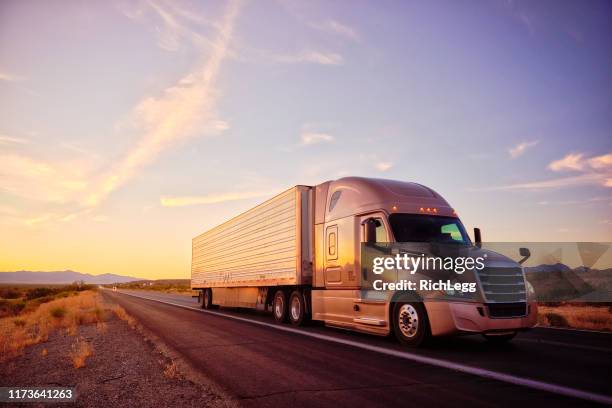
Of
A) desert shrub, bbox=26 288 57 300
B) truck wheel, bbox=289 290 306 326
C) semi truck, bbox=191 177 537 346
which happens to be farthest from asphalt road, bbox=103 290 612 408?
desert shrub, bbox=26 288 57 300

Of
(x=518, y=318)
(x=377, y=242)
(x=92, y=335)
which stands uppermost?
(x=377, y=242)

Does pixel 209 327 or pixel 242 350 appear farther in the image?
pixel 209 327

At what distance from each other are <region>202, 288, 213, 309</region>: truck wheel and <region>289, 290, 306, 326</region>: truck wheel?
34.4 ft

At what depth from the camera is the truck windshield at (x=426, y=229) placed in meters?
9.66

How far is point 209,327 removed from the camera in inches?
524

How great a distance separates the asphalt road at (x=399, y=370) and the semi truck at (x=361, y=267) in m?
0.60

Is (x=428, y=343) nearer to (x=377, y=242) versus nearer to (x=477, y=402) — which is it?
(x=377, y=242)

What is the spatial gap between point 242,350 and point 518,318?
522 cm

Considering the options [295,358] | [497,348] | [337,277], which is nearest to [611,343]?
[497,348]

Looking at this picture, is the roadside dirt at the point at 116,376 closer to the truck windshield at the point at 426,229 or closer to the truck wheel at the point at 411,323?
the truck wheel at the point at 411,323

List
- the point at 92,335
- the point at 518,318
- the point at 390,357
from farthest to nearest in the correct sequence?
1. the point at 92,335
2. the point at 518,318
3. the point at 390,357

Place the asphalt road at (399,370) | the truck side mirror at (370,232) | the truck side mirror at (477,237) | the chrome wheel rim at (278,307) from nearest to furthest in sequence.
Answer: the asphalt road at (399,370) → the truck side mirror at (370,232) → the truck side mirror at (477,237) → the chrome wheel rim at (278,307)

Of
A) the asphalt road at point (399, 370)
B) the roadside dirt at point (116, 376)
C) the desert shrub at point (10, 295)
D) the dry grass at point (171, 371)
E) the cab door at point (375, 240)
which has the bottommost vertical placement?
the desert shrub at point (10, 295)

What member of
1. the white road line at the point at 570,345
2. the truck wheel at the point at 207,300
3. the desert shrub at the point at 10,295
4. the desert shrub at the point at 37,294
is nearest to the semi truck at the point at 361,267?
the white road line at the point at 570,345
